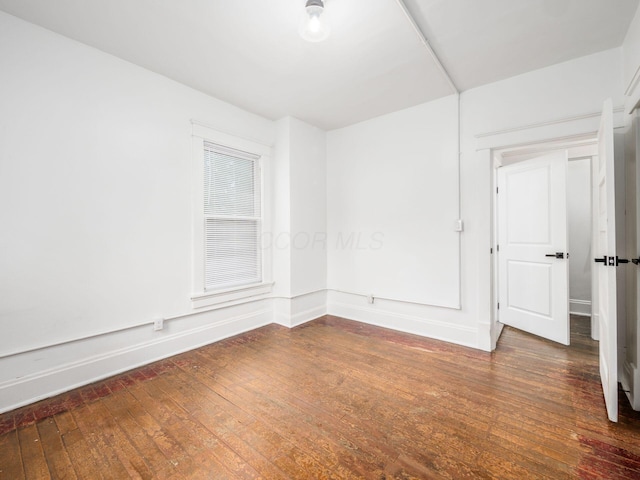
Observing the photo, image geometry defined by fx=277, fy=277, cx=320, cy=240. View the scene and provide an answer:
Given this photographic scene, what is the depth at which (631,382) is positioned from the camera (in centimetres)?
208

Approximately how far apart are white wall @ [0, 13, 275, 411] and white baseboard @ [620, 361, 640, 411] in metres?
3.81

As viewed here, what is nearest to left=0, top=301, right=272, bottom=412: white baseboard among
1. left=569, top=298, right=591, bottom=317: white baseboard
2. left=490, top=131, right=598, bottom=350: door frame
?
left=490, top=131, right=598, bottom=350: door frame

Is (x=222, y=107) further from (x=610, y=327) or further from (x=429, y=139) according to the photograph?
(x=610, y=327)

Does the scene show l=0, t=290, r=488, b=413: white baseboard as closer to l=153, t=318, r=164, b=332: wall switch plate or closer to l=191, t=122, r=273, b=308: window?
l=153, t=318, r=164, b=332: wall switch plate

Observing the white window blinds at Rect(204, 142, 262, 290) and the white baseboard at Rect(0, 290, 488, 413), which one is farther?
the white window blinds at Rect(204, 142, 262, 290)

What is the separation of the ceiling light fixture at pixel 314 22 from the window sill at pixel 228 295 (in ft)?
8.89

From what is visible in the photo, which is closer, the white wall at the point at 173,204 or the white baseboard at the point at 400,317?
the white wall at the point at 173,204

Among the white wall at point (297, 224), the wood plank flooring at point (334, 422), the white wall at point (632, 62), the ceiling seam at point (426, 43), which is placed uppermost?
the ceiling seam at point (426, 43)

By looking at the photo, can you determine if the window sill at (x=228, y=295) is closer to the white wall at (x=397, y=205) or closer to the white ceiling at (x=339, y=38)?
the white wall at (x=397, y=205)

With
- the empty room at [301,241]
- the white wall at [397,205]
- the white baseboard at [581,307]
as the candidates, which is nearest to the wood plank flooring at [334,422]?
the empty room at [301,241]

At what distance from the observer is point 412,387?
7.52ft

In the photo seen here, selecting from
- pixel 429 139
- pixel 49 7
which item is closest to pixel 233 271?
pixel 49 7

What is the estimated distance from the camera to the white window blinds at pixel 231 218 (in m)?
3.29

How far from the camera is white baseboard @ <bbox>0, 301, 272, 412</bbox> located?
208cm
